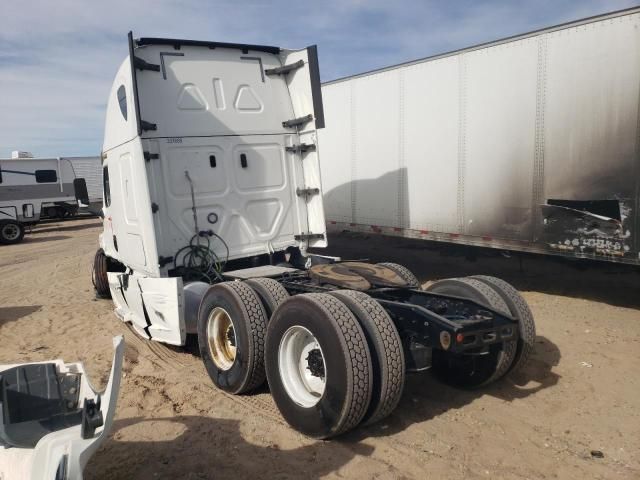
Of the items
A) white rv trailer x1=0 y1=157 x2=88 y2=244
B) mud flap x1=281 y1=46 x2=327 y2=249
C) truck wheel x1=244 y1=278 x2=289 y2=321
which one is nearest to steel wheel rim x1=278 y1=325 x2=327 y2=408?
truck wheel x1=244 y1=278 x2=289 y2=321

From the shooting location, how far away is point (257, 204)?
6.29 m

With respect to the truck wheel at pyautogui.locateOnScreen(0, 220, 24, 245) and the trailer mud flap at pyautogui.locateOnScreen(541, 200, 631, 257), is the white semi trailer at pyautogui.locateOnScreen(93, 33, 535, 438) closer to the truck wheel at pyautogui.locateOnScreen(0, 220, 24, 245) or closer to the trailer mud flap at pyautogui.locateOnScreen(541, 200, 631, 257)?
the trailer mud flap at pyautogui.locateOnScreen(541, 200, 631, 257)

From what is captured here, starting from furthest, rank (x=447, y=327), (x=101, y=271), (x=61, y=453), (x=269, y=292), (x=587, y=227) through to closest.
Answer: (x=101, y=271) < (x=587, y=227) < (x=269, y=292) < (x=447, y=327) < (x=61, y=453)

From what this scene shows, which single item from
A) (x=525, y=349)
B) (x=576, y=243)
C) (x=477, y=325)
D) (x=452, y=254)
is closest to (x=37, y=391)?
(x=477, y=325)

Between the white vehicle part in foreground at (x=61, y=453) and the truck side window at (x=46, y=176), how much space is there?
21478mm

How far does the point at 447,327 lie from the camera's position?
345cm

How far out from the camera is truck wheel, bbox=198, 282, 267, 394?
4.42 m

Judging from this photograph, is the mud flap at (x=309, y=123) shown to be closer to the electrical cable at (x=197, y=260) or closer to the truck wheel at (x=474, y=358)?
the electrical cable at (x=197, y=260)

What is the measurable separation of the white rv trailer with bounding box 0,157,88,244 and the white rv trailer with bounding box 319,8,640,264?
1436 centimetres

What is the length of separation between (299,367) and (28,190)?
20731 millimetres

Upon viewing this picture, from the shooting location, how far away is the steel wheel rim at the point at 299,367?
3939 millimetres

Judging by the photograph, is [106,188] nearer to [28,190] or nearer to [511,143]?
[511,143]

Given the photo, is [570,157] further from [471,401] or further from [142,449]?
[142,449]

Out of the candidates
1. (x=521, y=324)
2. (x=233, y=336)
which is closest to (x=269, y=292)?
(x=233, y=336)
